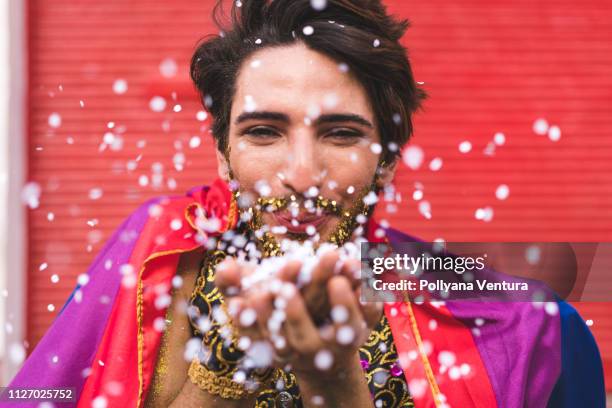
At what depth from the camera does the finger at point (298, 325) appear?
1.07 meters

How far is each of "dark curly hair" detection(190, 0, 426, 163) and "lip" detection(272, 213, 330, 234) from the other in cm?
36

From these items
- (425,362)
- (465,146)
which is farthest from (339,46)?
(465,146)

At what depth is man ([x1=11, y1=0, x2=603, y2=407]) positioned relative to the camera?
5.90 ft

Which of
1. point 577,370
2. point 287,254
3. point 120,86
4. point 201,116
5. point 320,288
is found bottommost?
point 577,370

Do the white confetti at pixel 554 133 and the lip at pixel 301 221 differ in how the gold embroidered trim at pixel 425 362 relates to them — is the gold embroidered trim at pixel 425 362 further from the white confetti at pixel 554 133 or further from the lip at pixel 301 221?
the white confetti at pixel 554 133

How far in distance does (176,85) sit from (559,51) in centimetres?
218

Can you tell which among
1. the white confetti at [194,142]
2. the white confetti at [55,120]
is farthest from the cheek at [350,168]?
the white confetti at [55,120]

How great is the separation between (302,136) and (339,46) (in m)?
0.28

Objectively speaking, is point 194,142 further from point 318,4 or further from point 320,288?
point 320,288

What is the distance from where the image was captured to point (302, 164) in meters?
1.75

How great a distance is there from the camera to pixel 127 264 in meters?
2.00

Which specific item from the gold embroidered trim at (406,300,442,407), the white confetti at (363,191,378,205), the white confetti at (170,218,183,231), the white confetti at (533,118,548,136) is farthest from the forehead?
the white confetti at (533,118,548,136)

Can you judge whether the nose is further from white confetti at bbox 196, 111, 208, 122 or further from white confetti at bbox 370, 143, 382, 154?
white confetti at bbox 196, 111, 208, 122

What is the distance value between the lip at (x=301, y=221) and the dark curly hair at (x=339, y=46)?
36 cm
